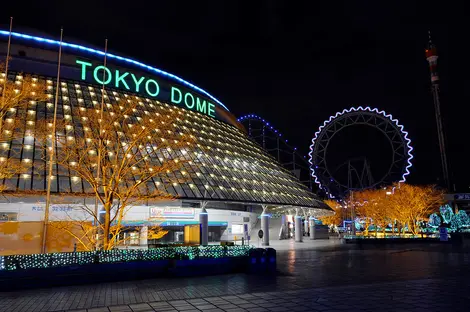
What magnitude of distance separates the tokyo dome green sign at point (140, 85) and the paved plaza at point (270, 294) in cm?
3402

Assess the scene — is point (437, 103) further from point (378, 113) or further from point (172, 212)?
point (172, 212)

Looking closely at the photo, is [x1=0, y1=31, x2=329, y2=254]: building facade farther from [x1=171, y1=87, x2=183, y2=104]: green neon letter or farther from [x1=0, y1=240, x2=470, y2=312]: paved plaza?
[x1=0, y1=240, x2=470, y2=312]: paved plaza

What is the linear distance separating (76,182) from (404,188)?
2739 inches

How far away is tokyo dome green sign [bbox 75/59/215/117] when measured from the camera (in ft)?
Result: 161

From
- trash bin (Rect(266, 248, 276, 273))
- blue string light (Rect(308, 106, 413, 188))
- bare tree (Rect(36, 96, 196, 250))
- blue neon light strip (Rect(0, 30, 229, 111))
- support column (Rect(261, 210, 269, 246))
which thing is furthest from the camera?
blue string light (Rect(308, 106, 413, 188))

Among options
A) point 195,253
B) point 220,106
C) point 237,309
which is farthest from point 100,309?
point 220,106

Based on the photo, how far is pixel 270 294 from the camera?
49.2ft

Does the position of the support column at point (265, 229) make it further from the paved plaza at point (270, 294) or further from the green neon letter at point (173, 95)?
the paved plaza at point (270, 294)

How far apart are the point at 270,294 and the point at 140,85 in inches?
1744

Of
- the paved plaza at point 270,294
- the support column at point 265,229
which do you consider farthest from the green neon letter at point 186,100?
the paved plaza at point 270,294

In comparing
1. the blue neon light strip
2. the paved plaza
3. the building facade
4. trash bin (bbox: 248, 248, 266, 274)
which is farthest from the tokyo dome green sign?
the paved plaza

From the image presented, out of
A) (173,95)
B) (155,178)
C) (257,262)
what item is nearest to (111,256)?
(257,262)

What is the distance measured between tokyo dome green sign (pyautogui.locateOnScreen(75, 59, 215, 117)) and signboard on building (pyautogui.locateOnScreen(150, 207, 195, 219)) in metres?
17.7

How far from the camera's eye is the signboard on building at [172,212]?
142 ft
